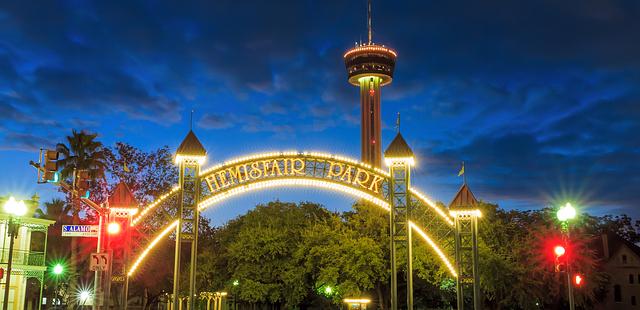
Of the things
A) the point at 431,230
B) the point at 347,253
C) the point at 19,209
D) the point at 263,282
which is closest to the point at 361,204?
the point at 347,253

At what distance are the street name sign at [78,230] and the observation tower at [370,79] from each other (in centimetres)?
12062

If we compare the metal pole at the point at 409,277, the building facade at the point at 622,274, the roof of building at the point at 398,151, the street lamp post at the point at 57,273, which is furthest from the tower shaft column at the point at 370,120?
the metal pole at the point at 409,277

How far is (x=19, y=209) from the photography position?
22.9 meters

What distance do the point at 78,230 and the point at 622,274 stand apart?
5426 cm

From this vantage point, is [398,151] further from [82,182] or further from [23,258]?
[23,258]

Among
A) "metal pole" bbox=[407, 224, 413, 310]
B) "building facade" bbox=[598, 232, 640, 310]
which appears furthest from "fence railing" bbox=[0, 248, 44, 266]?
"building facade" bbox=[598, 232, 640, 310]

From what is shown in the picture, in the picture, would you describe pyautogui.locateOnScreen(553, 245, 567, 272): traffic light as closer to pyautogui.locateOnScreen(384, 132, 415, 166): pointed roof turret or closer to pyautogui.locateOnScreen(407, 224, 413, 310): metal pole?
pyautogui.locateOnScreen(407, 224, 413, 310): metal pole

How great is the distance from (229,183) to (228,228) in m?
29.6

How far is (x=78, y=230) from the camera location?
2336 cm

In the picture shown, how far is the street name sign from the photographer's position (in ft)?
75.7

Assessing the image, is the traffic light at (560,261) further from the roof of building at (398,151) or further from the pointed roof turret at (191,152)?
the pointed roof turret at (191,152)

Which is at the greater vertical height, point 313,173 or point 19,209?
point 313,173

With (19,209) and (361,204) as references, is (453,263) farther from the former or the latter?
(361,204)

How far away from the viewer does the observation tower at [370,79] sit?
463 ft
